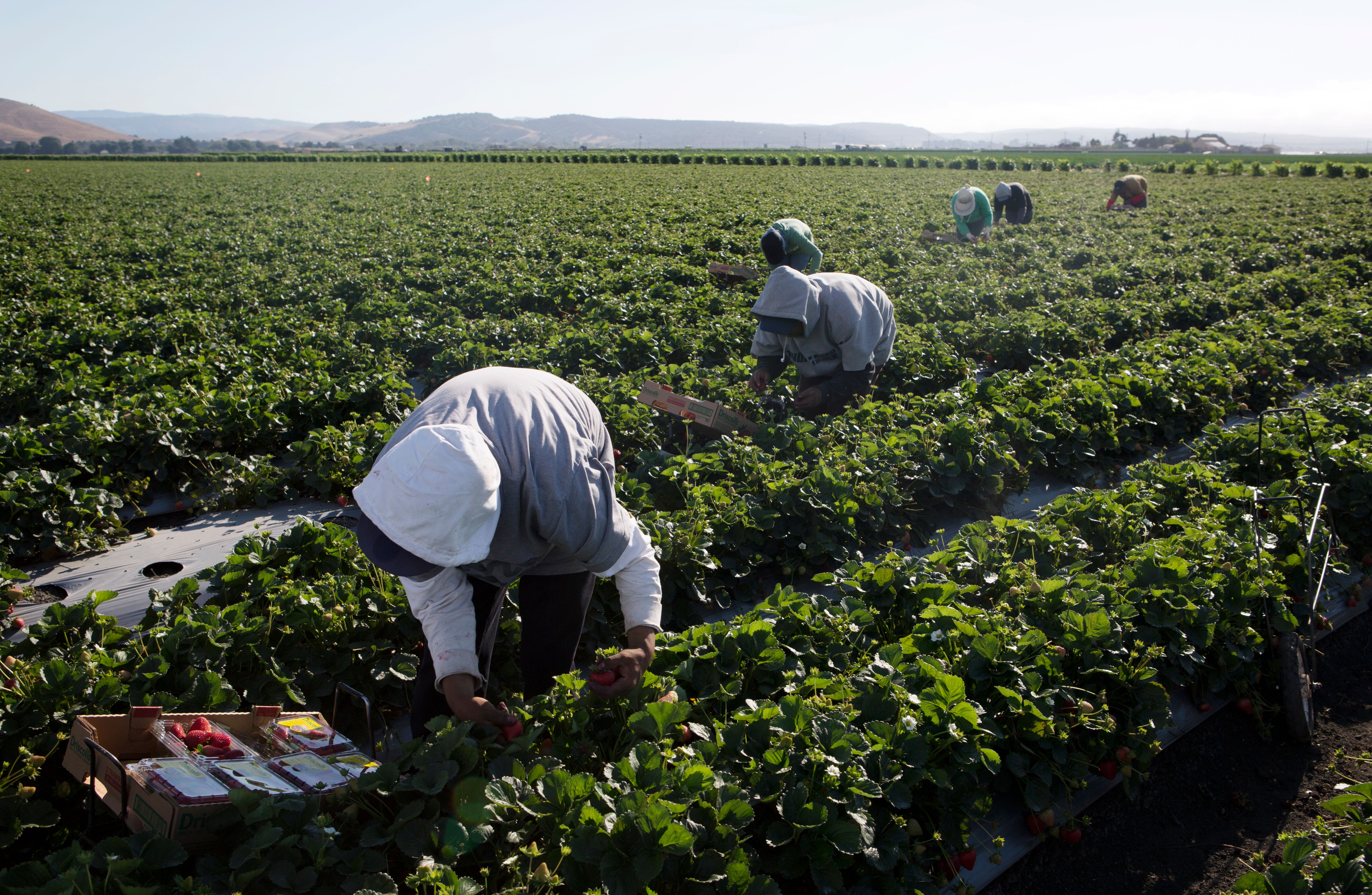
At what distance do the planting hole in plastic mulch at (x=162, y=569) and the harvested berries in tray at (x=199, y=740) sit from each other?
2352 mm

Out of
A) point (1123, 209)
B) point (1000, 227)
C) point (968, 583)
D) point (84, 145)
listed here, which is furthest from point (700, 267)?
point (84, 145)

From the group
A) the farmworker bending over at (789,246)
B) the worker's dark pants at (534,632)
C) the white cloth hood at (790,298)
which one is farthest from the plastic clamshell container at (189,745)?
the farmworker bending over at (789,246)

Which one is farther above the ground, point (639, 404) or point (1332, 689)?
point (639, 404)

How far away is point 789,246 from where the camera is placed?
6.12 m

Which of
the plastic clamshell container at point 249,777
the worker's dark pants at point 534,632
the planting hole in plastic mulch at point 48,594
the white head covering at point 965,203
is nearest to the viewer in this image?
the plastic clamshell container at point 249,777

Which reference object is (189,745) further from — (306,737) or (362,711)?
(362,711)

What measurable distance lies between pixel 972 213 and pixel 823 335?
971 cm

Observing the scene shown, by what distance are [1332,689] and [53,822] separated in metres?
5.19

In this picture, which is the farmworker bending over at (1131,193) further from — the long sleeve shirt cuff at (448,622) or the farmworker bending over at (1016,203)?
the long sleeve shirt cuff at (448,622)

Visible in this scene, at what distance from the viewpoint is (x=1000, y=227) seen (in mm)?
15992

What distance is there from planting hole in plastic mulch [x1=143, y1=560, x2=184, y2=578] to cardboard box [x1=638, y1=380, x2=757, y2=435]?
9.82 ft

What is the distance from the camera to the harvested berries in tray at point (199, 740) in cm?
224

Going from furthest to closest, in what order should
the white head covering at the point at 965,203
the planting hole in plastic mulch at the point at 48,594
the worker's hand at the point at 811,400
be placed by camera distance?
the white head covering at the point at 965,203
the worker's hand at the point at 811,400
the planting hole in plastic mulch at the point at 48,594

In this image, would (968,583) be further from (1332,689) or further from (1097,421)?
(1097,421)
